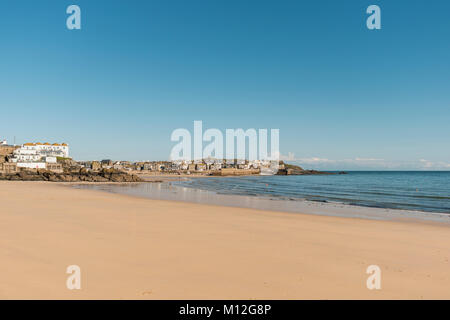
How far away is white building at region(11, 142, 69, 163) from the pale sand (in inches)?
4197

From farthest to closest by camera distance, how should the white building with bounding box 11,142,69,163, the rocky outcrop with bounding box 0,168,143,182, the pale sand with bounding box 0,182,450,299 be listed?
the white building with bounding box 11,142,69,163 < the rocky outcrop with bounding box 0,168,143,182 < the pale sand with bounding box 0,182,450,299

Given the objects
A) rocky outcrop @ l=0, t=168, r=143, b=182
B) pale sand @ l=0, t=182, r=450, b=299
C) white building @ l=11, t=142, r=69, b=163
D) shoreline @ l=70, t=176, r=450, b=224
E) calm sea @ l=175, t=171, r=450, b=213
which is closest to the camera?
pale sand @ l=0, t=182, r=450, b=299

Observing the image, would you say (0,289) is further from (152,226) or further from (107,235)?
(152,226)

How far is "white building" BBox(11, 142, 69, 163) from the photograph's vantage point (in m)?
99.8

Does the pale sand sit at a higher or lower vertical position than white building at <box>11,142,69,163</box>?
lower

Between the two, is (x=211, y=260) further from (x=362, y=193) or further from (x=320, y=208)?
(x=362, y=193)

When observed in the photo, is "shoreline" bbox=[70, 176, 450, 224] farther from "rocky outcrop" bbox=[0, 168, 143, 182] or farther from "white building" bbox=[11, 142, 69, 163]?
"white building" bbox=[11, 142, 69, 163]

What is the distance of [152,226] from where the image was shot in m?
11.4

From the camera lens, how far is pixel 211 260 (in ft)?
23.3

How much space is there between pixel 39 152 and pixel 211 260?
438 feet

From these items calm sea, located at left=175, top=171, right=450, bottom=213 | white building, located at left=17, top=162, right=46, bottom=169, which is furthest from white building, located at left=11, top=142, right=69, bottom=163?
calm sea, located at left=175, top=171, right=450, bottom=213
